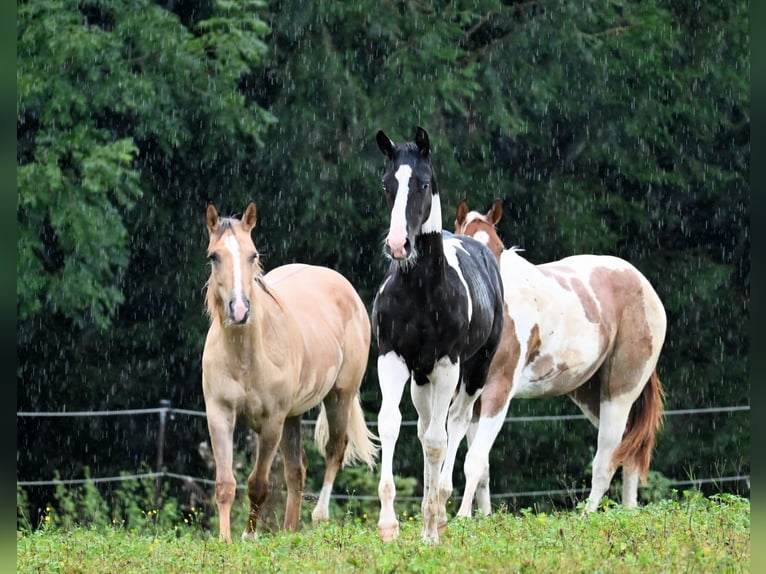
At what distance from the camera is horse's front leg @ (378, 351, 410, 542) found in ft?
19.3

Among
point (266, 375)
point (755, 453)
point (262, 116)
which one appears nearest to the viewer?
point (755, 453)

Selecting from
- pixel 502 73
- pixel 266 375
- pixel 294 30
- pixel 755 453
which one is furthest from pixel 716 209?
pixel 755 453

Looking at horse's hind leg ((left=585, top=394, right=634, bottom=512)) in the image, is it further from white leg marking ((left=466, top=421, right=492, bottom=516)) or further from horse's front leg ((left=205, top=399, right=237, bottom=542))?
horse's front leg ((left=205, top=399, right=237, bottom=542))

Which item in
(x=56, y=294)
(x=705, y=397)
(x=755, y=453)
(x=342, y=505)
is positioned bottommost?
(x=342, y=505)

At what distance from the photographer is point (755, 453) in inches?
62.1

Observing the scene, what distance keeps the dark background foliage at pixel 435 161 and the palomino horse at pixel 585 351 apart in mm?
6275

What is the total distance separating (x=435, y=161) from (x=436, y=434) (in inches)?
385

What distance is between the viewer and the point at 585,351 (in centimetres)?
869

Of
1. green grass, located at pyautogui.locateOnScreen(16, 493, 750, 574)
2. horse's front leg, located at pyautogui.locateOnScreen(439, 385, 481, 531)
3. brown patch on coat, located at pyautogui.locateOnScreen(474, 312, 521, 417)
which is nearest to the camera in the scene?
green grass, located at pyautogui.locateOnScreen(16, 493, 750, 574)

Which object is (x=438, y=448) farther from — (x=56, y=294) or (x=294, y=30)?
(x=294, y=30)

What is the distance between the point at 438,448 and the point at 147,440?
11.1m

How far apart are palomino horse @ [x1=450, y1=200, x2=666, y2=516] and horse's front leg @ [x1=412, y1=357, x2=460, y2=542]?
1.86 m

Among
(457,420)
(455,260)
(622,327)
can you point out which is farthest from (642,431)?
(455,260)

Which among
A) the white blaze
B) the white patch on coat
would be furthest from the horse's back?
the white blaze
